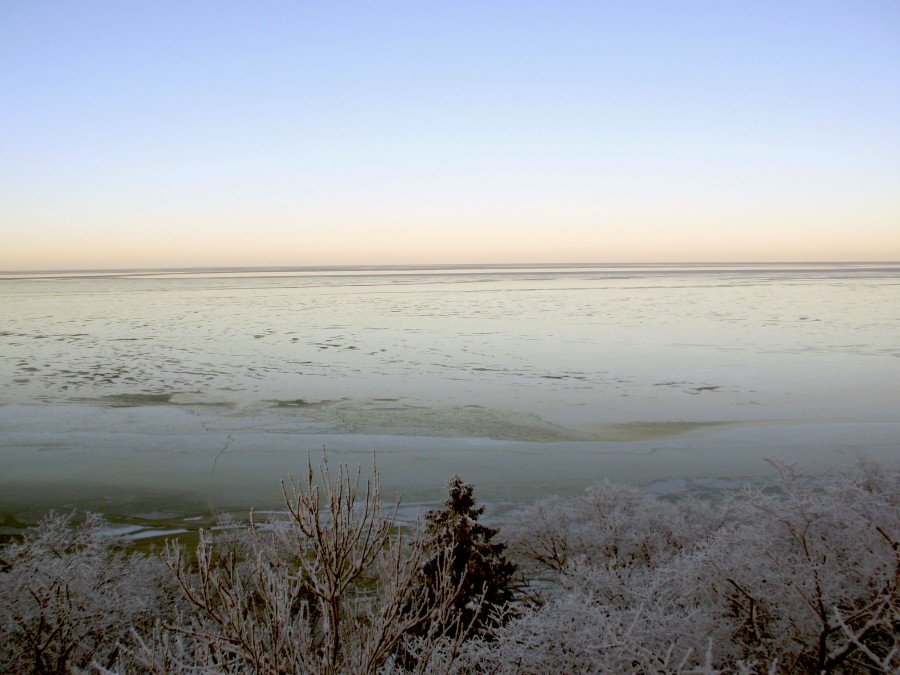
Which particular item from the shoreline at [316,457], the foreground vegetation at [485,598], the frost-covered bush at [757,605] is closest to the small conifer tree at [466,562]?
the foreground vegetation at [485,598]

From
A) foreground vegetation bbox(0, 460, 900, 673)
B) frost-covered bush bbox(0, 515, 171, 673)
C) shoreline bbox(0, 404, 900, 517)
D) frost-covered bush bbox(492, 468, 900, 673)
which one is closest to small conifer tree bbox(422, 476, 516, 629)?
foreground vegetation bbox(0, 460, 900, 673)

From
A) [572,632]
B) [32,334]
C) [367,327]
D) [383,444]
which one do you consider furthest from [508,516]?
[32,334]

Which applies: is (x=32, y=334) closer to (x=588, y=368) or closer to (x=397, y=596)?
(x=588, y=368)

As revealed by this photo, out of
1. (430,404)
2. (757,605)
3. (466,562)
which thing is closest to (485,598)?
(466,562)

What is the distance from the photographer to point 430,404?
23.2 meters

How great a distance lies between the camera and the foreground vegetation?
5.30 metres

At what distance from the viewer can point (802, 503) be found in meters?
8.19

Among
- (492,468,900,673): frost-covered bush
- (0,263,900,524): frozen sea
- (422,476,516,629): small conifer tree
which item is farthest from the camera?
(0,263,900,524): frozen sea

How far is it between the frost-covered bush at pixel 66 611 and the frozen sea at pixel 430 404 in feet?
14.6

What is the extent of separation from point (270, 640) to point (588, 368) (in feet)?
83.6

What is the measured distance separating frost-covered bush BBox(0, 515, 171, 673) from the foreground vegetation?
1.1 inches

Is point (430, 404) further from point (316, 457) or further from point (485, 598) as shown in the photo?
point (485, 598)

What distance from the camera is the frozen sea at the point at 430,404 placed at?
16.9m

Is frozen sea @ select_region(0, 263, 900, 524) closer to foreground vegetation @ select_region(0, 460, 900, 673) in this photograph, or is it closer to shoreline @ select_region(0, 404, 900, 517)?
shoreline @ select_region(0, 404, 900, 517)
